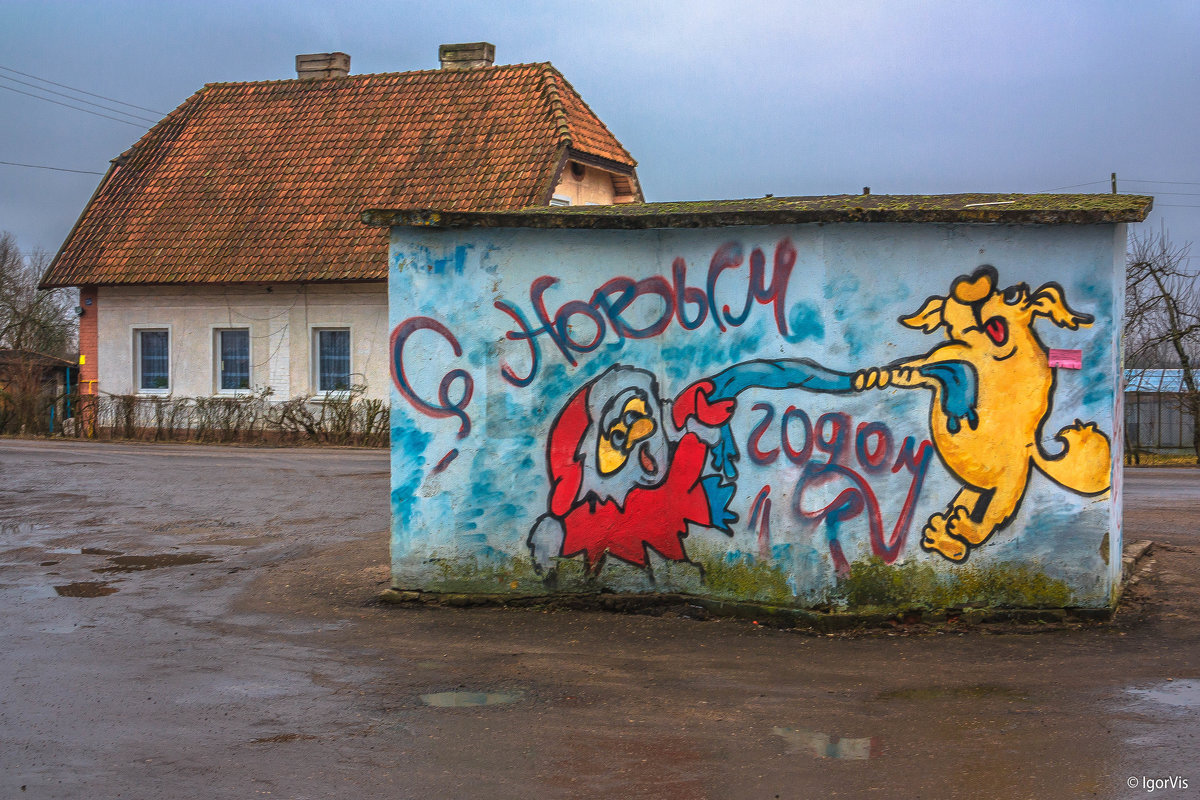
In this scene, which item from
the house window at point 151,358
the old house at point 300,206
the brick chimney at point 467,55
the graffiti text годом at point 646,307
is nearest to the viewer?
the graffiti text годом at point 646,307

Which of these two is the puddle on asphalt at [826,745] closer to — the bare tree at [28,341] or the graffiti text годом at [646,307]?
the graffiti text годом at [646,307]

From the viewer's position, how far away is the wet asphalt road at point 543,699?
16.6ft

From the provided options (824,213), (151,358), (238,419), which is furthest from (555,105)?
(824,213)

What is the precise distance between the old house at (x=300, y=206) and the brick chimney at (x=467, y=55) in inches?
1.4

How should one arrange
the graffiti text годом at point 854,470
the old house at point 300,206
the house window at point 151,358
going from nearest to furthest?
the graffiti text годом at point 854,470, the old house at point 300,206, the house window at point 151,358

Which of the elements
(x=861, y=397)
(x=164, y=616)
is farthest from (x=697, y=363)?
(x=164, y=616)

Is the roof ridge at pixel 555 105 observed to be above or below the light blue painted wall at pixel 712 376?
above

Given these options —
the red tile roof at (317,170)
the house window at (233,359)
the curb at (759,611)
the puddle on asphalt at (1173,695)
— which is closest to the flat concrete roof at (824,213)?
the curb at (759,611)

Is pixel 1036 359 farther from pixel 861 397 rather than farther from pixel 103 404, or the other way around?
pixel 103 404

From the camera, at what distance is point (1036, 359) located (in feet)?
24.8

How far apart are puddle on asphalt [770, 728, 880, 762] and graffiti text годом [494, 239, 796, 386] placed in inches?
118

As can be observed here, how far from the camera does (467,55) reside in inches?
1226

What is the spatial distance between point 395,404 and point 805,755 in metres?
4.39

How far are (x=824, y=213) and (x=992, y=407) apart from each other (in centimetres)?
161
